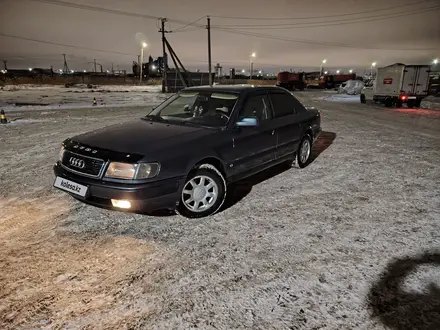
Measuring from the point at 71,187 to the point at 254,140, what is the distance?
2.47 m

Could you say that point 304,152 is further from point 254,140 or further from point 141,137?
point 141,137

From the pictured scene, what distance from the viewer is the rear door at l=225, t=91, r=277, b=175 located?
13.4 feet

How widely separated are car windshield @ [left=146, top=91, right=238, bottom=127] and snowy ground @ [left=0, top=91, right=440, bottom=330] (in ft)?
3.96

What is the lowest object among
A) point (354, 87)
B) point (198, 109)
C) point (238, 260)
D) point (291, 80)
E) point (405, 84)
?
point (238, 260)

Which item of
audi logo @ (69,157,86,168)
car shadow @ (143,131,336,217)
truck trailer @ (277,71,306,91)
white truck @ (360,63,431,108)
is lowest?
car shadow @ (143,131,336,217)

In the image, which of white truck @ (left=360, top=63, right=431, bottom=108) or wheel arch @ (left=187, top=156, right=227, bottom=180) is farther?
white truck @ (left=360, top=63, right=431, bottom=108)

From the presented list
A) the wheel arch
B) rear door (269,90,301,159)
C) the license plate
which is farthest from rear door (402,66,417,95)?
the license plate

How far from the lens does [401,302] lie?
2.33 metres

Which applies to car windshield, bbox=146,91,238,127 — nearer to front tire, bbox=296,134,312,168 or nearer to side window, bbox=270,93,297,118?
side window, bbox=270,93,297,118

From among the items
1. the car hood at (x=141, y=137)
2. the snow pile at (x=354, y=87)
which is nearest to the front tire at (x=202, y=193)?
the car hood at (x=141, y=137)

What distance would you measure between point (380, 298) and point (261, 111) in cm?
303

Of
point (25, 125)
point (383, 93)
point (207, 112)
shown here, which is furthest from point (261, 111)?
point (383, 93)

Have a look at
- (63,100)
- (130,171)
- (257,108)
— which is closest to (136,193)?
(130,171)

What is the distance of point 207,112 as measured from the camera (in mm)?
4379
